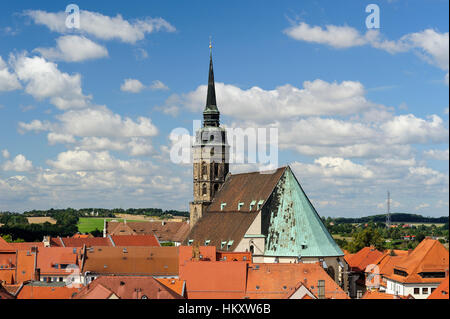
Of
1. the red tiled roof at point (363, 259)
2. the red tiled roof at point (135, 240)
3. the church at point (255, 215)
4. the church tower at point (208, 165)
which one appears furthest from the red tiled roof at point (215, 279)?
the red tiled roof at point (135, 240)

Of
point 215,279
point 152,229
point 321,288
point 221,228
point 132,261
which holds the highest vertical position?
point 221,228

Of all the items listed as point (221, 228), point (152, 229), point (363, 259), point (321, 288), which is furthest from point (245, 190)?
point (152, 229)

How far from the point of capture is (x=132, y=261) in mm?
81938

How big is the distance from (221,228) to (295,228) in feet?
43.5

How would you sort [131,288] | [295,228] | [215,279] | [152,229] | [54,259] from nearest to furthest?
[131,288]
[215,279]
[295,228]
[54,259]
[152,229]

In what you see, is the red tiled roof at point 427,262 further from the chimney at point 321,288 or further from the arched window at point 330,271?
the chimney at point 321,288

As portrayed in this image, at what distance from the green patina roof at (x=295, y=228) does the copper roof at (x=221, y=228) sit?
3164mm

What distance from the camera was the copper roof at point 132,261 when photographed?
7975 cm

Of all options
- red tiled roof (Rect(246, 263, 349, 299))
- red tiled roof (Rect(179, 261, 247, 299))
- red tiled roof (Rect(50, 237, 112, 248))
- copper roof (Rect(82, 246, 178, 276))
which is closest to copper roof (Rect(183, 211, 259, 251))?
copper roof (Rect(82, 246, 178, 276))

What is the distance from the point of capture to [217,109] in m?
97.6

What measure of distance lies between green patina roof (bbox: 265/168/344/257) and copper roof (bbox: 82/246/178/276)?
14.0 m

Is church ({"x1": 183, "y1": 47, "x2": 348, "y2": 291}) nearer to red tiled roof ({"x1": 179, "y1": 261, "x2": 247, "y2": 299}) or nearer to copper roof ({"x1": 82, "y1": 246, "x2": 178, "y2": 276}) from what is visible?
copper roof ({"x1": 82, "y1": 246, "x2": 178, "y2": 276})

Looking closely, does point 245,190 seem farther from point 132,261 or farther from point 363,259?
point 363,259
